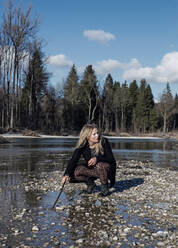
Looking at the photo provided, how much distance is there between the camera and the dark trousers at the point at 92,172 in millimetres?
6641

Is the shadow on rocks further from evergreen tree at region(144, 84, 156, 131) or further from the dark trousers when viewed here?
evergreen tree at region(144, 84, 156, 131)

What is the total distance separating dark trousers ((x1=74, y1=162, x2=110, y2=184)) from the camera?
664 cm

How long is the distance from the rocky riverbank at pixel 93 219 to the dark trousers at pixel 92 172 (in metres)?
0.40

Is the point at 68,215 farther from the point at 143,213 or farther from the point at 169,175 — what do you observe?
the point at 169,175

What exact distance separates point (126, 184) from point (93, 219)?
3.32m

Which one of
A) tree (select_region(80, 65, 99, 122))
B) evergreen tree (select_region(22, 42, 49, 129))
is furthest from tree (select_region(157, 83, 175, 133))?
evergreen tree (select_region(22, 42, 49, 129))

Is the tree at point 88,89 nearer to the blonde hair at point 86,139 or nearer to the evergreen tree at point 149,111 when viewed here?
the evergreen tree at point 149,111

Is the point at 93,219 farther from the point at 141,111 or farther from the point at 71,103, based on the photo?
the point at 141,111

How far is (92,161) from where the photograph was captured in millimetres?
6629

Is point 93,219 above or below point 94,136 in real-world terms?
below

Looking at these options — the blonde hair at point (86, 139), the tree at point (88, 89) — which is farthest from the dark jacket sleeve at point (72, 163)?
the tree at point (88, 89)

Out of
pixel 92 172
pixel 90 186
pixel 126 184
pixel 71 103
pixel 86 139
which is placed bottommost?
pixel 126 184

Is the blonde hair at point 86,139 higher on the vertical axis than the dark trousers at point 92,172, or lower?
higher

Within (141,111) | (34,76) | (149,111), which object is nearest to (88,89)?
(34,76)
